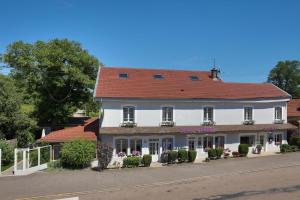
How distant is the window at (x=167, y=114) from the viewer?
32.0 m

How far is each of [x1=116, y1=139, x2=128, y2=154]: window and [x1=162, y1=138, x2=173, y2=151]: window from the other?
3.56 metres

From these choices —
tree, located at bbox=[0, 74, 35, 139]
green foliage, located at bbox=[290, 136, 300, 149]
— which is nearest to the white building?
green foliage, located at bbox=[290, 136, 300, 149]

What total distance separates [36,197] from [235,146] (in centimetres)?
2222

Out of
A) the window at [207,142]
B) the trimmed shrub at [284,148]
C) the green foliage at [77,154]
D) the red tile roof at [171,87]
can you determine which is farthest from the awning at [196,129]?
the red tile roof at [171,87]

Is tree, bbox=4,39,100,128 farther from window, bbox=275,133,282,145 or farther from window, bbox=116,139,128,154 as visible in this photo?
window, bbox=275,133,282,145

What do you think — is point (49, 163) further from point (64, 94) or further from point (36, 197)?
point (64, 94)

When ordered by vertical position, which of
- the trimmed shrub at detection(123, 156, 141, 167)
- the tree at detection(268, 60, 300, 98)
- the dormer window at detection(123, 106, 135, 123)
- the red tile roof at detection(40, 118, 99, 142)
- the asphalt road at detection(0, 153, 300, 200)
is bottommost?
the asphalt road at detection(0, 153, 300, 200)

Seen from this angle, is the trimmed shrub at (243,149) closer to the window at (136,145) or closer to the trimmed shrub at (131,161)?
the window at (136,145)

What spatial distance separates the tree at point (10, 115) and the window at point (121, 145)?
10.7 m

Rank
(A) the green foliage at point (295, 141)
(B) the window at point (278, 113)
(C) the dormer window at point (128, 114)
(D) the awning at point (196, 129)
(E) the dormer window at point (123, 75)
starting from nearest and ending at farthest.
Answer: (D) the awning at point (196, 129) < (C) the dormer window at point (128, 114) < (E) the dormer window at point (123, 75) < (A) the green foliage at point (295, 141) < (B) the window at point (278, 113)

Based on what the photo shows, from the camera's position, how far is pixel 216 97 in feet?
111

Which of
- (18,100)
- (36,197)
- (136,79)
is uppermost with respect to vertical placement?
(136,79)

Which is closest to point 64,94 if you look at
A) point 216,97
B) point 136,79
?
point 136,79

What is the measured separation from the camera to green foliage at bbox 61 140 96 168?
2645cm
